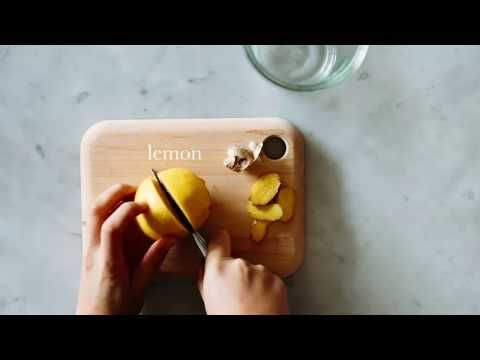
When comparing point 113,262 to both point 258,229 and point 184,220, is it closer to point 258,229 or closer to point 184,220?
point 184,220

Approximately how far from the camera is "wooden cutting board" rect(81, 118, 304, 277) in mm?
960

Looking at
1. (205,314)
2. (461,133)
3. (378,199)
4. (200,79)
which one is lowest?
(205,314)

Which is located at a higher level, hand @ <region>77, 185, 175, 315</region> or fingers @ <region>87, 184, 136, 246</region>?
fingers @ <region>87, 184, 136, 246</region>

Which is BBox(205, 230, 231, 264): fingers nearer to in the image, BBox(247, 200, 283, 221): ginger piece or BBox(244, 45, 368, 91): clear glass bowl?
BBox(247, 200, 283, 221): ginger piece

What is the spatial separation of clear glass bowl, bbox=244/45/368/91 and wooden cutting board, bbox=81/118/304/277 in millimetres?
88

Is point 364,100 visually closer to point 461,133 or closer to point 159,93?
point 461,133

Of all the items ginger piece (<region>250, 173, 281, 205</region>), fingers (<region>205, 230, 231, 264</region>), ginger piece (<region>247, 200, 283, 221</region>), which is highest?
ginger piece (<region>250, 173, 281, 205</region>)

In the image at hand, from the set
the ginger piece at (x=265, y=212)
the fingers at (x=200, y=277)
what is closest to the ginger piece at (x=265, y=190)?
the ginger piece at (x=265, y=212)

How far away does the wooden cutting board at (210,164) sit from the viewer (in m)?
0.96

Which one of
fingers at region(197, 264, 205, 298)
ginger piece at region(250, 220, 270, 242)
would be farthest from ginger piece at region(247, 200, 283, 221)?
fingers at region(197, 264, 205, 298)

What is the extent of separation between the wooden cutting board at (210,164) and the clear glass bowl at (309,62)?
0.29ft
